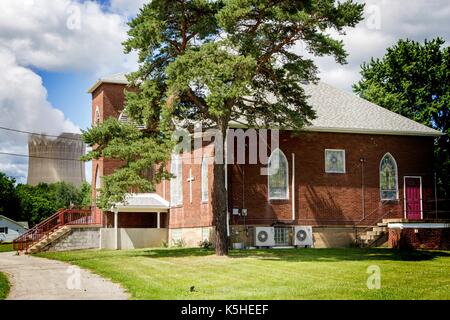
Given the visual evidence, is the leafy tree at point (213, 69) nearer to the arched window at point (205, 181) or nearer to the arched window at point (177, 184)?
the arched window at point (205, 181)

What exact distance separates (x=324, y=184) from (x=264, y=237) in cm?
474

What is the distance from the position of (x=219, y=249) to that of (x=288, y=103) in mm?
6826

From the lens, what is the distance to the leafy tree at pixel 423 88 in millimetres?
40875

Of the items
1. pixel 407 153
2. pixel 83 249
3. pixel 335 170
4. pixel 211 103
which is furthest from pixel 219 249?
pixel 407 153

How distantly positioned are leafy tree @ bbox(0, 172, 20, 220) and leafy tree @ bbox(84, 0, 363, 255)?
221 feet

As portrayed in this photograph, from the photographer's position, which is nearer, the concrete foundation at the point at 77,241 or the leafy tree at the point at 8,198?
the concrete foundation at the point at 77,241

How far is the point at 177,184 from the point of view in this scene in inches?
1417

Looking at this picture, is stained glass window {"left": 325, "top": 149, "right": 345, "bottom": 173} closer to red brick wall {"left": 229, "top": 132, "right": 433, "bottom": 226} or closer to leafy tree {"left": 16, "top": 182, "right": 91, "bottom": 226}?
red brick wall {"left": 229, "top": 132, "right": 433, "bottom": 226}

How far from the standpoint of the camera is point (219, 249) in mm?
23109

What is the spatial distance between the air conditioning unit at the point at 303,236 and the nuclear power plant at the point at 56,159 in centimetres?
5628

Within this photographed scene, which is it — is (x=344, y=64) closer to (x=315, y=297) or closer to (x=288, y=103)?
(x=288, y=103)

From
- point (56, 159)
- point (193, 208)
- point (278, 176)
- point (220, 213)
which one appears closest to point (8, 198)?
point (56, 159)

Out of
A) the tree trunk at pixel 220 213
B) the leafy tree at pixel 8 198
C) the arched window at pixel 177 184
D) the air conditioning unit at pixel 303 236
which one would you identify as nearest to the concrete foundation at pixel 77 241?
the arched window at pixel 177 184

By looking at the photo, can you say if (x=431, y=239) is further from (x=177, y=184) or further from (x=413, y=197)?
(x=177, y=184)
